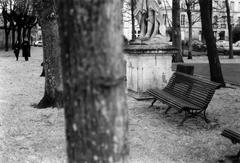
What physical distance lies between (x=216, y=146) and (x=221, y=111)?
3001mm

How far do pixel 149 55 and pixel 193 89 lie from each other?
3.01 meters

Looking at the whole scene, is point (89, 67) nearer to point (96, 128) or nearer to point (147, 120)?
point (96, 128)

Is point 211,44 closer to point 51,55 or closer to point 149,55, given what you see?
point 149,55

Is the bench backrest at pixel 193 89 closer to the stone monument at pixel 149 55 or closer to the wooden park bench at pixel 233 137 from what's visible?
the stone monument at pixel 149 55

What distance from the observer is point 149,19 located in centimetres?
1130

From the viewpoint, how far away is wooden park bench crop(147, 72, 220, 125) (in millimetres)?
7082

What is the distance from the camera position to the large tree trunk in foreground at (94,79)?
1870mm

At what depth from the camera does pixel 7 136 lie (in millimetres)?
6656

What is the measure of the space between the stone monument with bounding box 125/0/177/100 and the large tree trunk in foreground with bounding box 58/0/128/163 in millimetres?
8455

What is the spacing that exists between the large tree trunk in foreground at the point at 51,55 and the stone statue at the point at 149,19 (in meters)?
2.79

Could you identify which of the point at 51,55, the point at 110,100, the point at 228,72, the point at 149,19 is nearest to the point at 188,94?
the point at 51,55

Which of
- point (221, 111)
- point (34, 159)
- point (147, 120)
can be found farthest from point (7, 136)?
point (221, 111)

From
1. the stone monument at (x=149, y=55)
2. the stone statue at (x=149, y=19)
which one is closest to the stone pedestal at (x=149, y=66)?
the stone monument at (x=149, y=55)

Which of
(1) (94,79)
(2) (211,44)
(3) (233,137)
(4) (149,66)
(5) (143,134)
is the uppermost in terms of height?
(2) (211,44)
